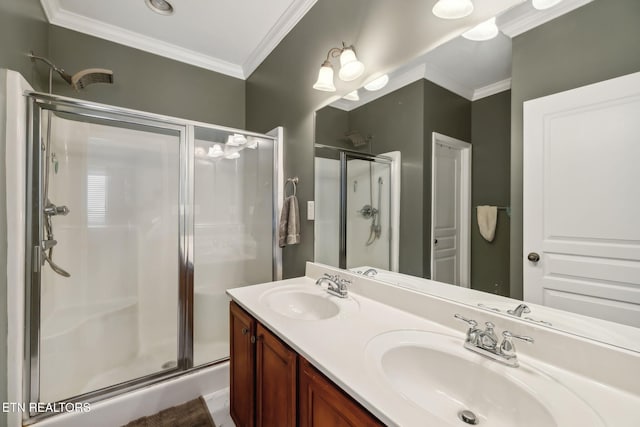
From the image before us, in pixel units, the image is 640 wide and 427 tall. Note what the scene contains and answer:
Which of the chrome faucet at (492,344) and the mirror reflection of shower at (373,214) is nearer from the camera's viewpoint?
the chrome faucet at (492,344)

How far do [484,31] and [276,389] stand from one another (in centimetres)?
150

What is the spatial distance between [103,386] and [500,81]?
257 centimetres

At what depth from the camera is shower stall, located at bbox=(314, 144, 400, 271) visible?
125 centimetres

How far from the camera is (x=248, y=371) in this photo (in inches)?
47.0

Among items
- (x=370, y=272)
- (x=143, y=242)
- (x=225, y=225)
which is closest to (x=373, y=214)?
(x=370, y=272)

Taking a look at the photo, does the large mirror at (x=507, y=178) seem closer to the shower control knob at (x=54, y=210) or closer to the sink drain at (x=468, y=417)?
the sink drain at (x=468, y=417)

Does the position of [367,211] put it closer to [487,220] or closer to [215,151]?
[487,220]

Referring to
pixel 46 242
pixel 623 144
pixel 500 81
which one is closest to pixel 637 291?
pixel 623 144

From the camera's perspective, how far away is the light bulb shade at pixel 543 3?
2.47 feet

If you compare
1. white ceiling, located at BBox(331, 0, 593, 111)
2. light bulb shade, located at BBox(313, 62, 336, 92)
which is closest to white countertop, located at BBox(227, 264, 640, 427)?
white ceiling, located at BBox(331, 0, 593, 111)

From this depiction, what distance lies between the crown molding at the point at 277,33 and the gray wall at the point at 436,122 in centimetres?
109

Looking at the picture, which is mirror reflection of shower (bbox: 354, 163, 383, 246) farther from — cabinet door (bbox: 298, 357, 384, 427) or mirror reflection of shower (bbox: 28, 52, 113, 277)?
mirror reflection of shower (bbox: 28, 52, 113, 277)

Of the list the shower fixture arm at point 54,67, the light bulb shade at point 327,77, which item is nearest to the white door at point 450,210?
the light bulb shade at point 327,77

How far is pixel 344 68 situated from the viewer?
1.30m
